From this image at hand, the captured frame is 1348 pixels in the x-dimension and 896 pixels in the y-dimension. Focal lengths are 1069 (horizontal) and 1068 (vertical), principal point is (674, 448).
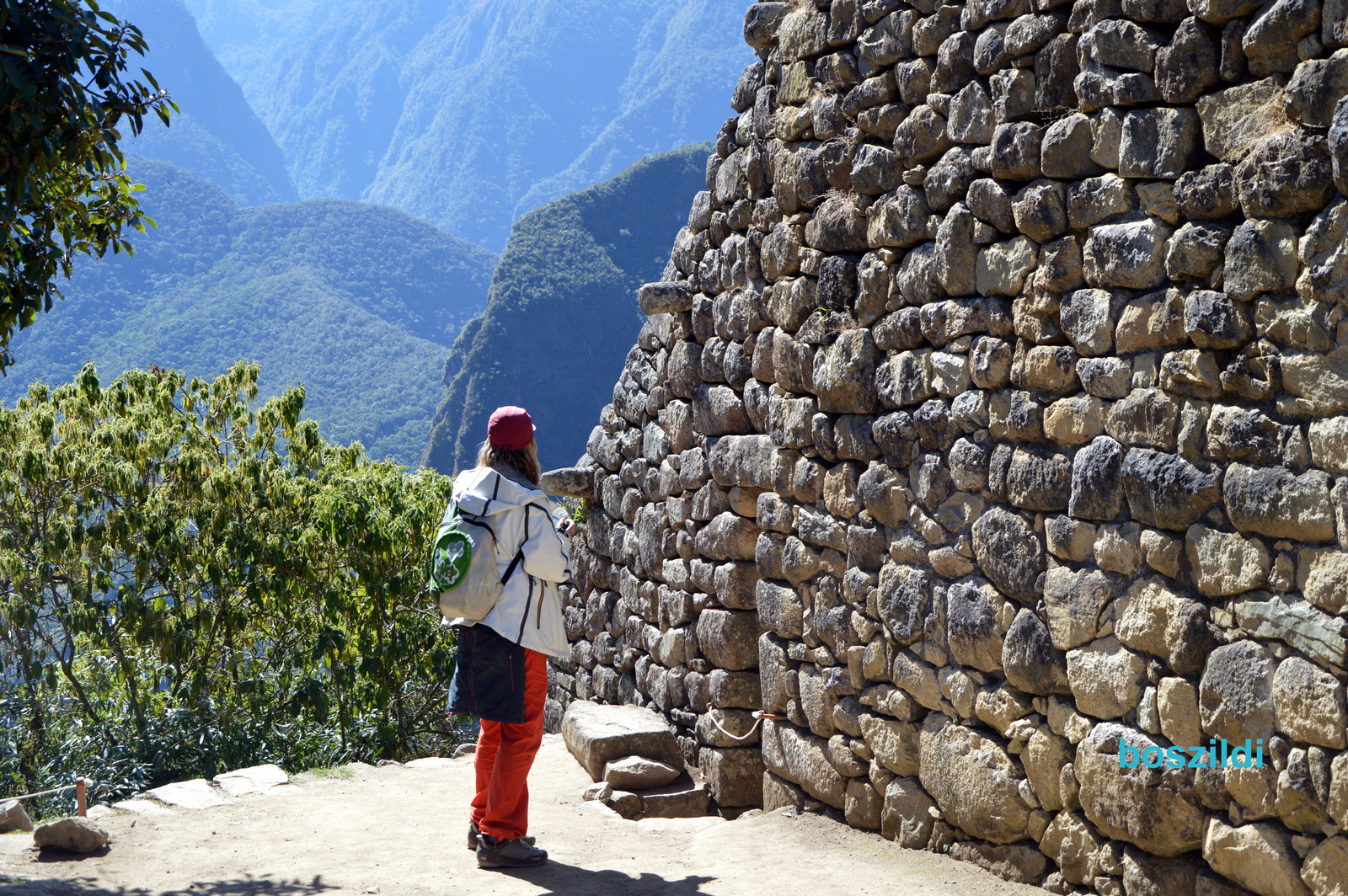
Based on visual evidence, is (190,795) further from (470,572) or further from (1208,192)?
(1208,192)

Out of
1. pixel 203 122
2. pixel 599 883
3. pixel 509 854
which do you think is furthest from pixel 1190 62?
pixel 203 122

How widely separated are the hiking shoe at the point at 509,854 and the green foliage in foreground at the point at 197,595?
353 cm

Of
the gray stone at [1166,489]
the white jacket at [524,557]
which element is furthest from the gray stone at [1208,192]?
the white jacket at [524,557]

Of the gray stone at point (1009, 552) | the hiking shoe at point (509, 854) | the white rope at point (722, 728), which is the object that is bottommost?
the hiking shoe at point (509, 854)

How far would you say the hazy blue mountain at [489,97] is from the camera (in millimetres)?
138250

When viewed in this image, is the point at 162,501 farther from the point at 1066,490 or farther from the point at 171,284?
the point at 171,284

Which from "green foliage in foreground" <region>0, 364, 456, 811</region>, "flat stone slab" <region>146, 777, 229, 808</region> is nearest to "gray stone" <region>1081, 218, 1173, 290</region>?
"flat stone slab" <region>146, 777, 229, 808</region>

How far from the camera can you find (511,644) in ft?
11.8

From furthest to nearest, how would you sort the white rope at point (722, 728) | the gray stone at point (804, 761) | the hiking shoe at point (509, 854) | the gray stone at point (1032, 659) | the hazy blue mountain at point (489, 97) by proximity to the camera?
the hazy blue mountain at point (489, 97) → the white rope at point (722, 728) → the gray stone at point (804, 761) → the hiking shoe at point (509, 854) → the gray stone at point (1032, 659)

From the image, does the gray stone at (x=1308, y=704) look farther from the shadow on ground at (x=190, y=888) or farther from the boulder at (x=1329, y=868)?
the shadow on ground at (x=190, y=888)

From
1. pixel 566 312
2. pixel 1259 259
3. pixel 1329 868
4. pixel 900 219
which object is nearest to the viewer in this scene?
pixel 1329 868

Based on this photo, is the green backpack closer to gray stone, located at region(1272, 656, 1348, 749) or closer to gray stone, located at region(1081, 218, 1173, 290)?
gray stone, located at region(1081, 218, 1173, 290)

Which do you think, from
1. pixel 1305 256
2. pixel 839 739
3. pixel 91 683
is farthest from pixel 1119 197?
pixel 91 683

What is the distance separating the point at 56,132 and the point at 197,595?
462cm
